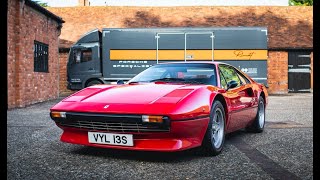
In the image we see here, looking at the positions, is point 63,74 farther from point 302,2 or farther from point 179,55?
point 302,2

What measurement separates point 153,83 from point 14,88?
8.14 metres

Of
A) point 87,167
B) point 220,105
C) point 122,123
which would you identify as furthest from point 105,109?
point 220,105

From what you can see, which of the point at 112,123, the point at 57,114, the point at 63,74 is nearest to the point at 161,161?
the point at 112,123

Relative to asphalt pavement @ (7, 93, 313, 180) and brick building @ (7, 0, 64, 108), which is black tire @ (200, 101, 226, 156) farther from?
brick building @ (7, 0, 64, 108)

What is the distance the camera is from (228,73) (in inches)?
212

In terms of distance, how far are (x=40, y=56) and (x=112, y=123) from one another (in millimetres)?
11268

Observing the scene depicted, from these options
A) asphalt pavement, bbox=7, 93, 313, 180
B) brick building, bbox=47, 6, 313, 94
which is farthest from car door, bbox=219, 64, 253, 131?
brick building, bbox=47, 6, 313, 94

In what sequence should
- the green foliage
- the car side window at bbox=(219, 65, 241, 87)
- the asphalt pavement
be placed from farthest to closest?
the green foliage → the car side window at bbox=(219, 65, 241, 87) → the asphalt pavement

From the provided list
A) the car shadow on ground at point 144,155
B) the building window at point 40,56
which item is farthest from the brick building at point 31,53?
the car shadow on ground at point 144,155

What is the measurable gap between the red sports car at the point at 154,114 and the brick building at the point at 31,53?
785 cm

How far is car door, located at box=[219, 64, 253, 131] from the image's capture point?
4.86 m

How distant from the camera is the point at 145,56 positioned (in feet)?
53.9

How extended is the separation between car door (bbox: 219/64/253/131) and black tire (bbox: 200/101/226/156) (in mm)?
234

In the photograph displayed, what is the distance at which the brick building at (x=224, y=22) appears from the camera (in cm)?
2125
